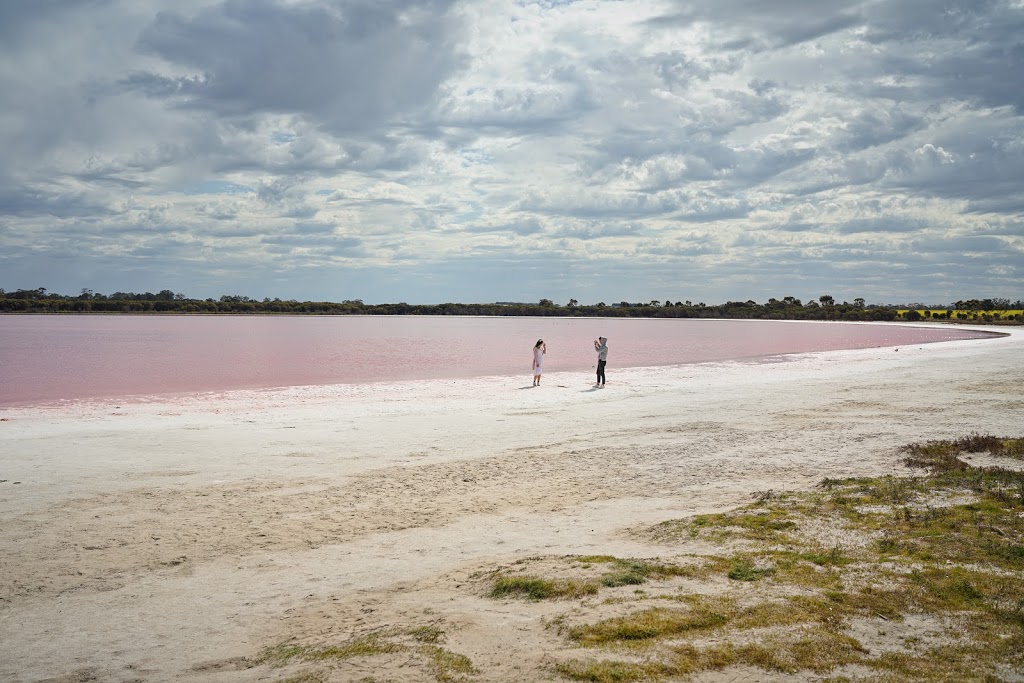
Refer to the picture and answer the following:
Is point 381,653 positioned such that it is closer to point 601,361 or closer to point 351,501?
point 351,501

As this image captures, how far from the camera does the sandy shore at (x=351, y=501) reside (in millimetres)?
6723

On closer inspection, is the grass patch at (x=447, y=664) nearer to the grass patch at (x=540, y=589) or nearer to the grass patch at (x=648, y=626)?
the grass patch at (x=648, y=626)

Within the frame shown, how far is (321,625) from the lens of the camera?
682cm

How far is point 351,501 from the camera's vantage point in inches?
445

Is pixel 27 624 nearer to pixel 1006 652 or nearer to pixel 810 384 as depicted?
pixel 1006 652

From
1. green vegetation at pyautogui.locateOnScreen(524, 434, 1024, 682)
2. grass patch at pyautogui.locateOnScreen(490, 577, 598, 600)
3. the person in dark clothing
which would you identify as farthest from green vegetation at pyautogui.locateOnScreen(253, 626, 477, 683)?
the person in dark clothing

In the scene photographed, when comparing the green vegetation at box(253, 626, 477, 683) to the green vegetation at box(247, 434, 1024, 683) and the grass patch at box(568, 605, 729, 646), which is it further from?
the grass patch at box(568, 605, 729, 646)

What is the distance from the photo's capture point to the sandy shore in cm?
672

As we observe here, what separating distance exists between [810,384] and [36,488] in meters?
24.8

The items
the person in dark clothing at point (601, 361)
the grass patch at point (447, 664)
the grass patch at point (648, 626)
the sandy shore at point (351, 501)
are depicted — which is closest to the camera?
the grass patch at point (447, 664)

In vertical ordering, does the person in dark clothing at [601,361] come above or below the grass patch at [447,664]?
above

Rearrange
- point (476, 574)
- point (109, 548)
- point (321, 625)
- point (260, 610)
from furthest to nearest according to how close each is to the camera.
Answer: point (109, 548) → point (476, 574) → point (260, 610) → point (321, 625)

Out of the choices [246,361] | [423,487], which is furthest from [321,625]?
[246,361]

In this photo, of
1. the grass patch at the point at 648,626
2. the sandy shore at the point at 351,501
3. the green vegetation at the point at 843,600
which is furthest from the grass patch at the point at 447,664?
the grass patch at the point at 648,626
